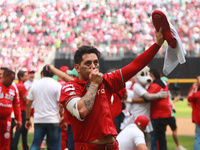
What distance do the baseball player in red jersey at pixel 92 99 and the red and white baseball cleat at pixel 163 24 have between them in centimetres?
5

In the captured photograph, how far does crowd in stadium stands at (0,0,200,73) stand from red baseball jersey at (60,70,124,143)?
24.4 meters

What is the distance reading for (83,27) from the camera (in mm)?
35031

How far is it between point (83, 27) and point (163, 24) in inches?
1275

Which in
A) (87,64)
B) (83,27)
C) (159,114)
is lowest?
(159,114)

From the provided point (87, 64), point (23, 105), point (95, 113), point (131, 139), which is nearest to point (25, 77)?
point (23, 105)

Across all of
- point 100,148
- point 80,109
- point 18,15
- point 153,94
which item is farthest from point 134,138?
point 18,15

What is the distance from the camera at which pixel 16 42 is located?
109 ft

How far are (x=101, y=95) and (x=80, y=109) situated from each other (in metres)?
0.31

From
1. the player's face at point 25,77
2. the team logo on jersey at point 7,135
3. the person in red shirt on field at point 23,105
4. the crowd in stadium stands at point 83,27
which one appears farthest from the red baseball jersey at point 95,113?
the crowd in stadium stands at point 83,27

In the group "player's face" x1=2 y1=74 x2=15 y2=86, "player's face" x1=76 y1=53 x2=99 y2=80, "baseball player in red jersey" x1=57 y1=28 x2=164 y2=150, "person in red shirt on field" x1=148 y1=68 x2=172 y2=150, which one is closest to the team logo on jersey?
"player's face" x1=2 y1=74 x2=15 y2=86

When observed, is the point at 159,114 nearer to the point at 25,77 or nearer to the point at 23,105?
the point at 23,105

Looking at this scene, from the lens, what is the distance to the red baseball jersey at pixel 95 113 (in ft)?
9.78

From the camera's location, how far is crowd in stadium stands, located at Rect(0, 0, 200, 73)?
30047 millimetres

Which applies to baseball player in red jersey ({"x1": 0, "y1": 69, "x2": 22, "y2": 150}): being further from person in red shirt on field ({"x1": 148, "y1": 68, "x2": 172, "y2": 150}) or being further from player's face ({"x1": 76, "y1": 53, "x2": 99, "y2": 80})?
player's face ({"x1": 76, "y1": 53, "x2": 99, "y2": 80})
